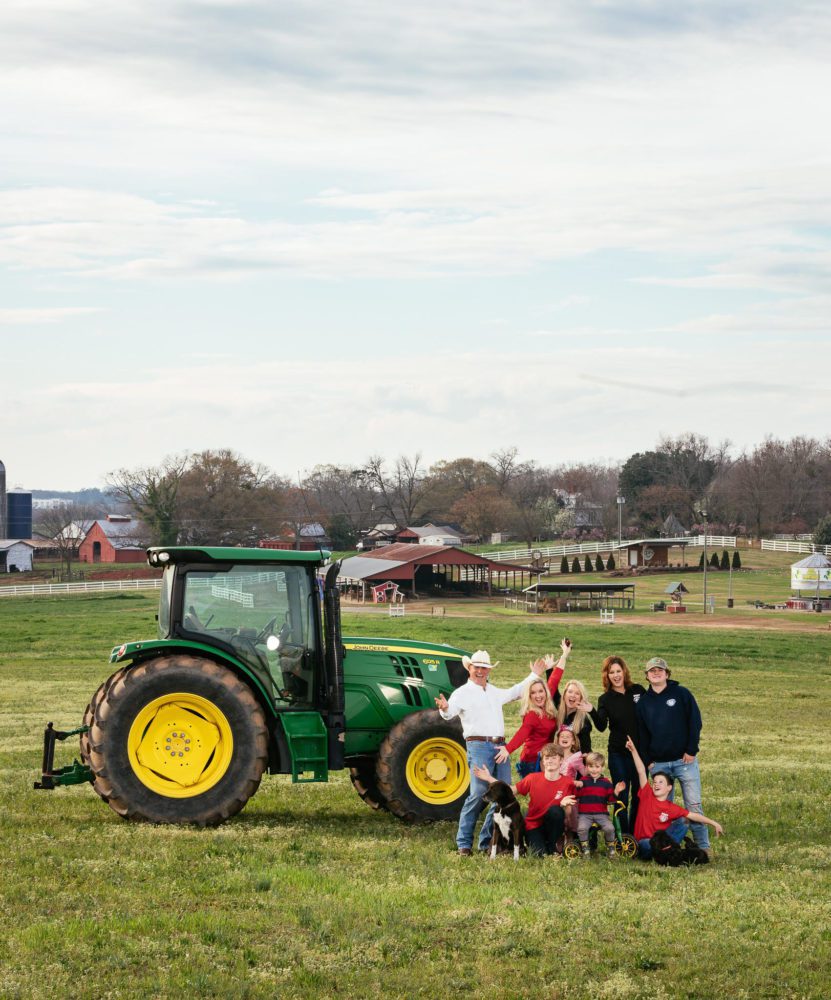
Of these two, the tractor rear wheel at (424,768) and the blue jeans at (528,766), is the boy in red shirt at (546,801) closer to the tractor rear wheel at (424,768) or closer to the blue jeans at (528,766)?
the blue jeans at (528,766)

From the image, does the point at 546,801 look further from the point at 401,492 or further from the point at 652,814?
the point at 401,492

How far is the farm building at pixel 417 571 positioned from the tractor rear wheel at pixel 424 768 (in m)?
65.2

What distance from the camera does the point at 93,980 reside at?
7324 mm

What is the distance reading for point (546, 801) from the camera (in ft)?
36.6

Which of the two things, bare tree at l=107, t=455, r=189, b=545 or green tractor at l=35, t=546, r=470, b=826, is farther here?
bare tree at l=107, t=455, r=189, b=545

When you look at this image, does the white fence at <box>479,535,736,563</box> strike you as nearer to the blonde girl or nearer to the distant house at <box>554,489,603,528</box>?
the distant house at <box>554,489,603,528</box>

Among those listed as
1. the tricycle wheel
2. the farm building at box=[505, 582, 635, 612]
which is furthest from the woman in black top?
the farm building at box=[505, 582, 635, 612]

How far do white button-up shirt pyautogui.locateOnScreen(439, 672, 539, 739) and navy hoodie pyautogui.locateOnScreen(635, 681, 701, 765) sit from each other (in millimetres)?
1245

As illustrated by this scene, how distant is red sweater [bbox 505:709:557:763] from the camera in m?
11.9

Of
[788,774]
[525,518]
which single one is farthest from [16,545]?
[788,774]

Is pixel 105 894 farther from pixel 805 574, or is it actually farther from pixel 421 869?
pixel 805 574

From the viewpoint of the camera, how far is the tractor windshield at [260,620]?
12.2 metres

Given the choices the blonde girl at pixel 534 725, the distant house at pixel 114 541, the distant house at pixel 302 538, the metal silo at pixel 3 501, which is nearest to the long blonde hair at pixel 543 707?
the blonde girl at pixel 534 725

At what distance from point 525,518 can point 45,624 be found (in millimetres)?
86163
